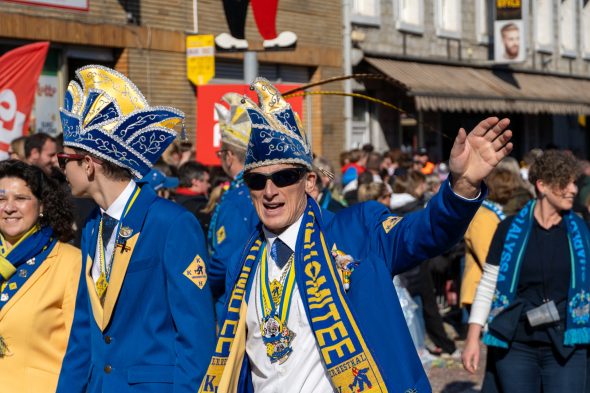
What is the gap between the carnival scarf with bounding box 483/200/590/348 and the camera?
5922mm

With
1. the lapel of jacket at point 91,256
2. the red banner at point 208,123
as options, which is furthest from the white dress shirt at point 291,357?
the red banner at point 208,123

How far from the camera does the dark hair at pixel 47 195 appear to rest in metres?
5.29

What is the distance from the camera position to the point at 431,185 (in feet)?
42.2

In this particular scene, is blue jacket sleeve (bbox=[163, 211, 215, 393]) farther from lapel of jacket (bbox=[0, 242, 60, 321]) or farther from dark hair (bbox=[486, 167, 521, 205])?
dark hair (bbox=[486, 167, 521, 205])

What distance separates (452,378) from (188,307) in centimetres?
616

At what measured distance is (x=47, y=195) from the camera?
210 inches

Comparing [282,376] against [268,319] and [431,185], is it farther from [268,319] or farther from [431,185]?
[431,185]

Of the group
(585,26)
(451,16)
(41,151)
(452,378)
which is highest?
(585,26)

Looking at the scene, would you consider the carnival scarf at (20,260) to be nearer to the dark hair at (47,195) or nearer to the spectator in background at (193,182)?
the dark hair at (47,195)

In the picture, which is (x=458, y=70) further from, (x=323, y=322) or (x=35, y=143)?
(x=323, y=322)

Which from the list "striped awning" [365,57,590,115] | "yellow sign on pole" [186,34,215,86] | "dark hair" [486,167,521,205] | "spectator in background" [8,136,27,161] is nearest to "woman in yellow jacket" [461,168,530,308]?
"dark hair" [486,167,521,205]

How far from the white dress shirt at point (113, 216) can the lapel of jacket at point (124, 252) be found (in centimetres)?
6

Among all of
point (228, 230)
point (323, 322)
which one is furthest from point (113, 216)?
point (228, 230)

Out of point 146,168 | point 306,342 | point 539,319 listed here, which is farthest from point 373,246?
point 539,319
